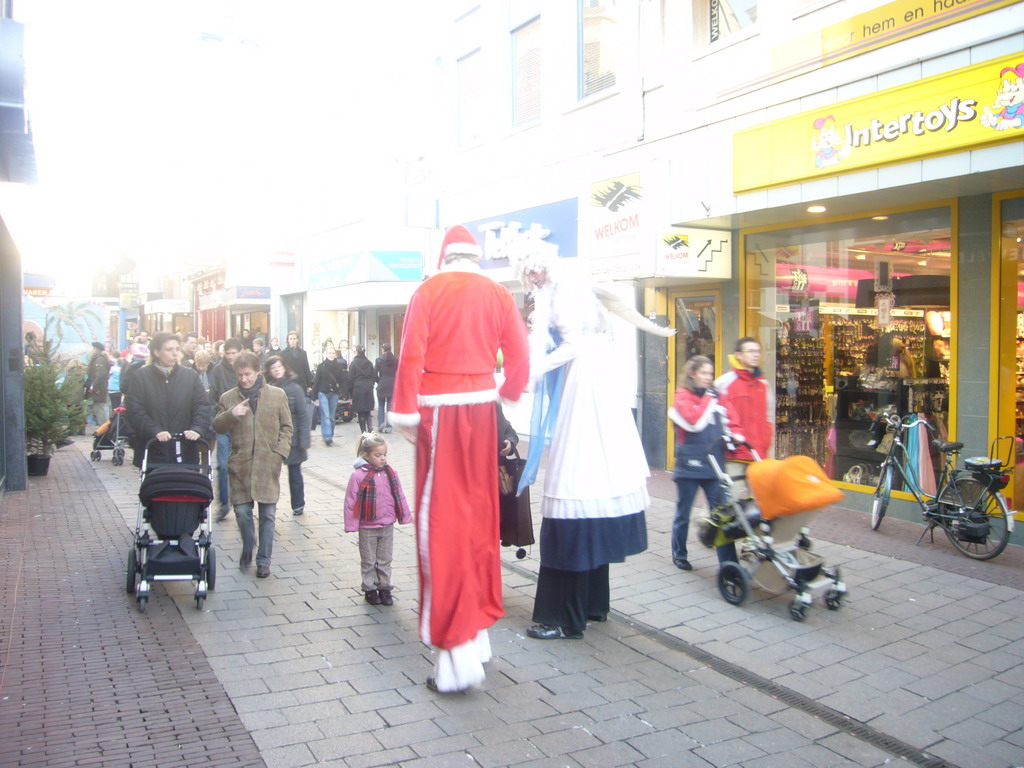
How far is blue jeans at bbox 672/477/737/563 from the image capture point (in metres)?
6.27

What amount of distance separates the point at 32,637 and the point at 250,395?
2198 millimetres

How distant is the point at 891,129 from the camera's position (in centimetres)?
749

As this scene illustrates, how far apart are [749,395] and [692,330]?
480 cm

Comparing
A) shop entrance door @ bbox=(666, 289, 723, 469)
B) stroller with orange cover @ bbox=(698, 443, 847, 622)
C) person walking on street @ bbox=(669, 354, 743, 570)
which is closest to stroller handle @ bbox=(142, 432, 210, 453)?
person walking on street @ bbox=(669, 354, 743, 570)

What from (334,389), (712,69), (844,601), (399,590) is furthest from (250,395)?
(334,389)

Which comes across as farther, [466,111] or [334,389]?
[466,111]

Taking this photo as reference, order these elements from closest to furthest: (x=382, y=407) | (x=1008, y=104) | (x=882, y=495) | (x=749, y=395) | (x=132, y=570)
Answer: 1. (x=132, y=570)
2. (x=749, y=395)
3. (x=1008, y=104)
4. (x=882, y=495)
5. (x=382, y=407)

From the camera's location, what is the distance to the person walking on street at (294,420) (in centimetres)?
717

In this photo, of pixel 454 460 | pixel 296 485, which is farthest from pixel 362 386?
pixel 454 460

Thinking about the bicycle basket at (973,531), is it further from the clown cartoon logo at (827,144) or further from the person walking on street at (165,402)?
the person walking on street at (165,402)

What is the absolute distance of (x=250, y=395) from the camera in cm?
Result: 657

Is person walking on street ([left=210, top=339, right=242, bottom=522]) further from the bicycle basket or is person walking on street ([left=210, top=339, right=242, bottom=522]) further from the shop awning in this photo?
the shop awning

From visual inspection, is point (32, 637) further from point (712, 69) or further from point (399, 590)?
point (712, 69)

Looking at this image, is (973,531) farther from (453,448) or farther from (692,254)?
(453,448)
